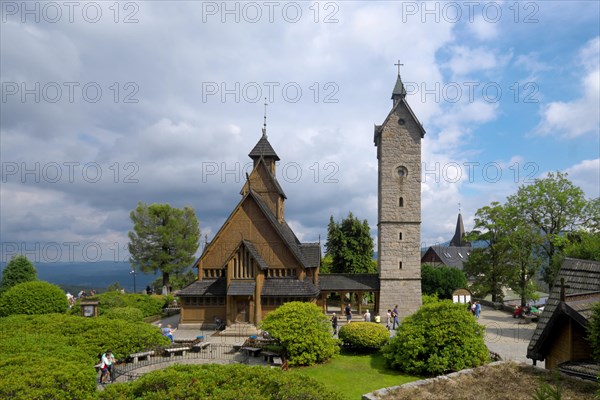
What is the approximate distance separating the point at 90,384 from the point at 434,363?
1397cm

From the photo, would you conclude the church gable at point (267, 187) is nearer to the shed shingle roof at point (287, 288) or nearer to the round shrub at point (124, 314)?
the shed shingle roof at point (287, 288)

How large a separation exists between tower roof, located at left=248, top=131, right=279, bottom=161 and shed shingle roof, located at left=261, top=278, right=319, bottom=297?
48.2ft

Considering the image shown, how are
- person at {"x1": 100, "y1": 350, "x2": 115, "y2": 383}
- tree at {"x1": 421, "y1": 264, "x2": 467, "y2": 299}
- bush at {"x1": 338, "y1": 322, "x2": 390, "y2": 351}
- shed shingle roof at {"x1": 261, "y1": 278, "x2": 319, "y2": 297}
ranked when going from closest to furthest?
1. person at {"x1": 100, "y1": 350, "x2": 115, "y2": 383}
2. bush at {"x1": 338, "y1": 322, "x2": 390, "y2": 351}
3. shed shingle roof at {"x1": 261, "y1": 278, "x2": 319, "y2": 297}
4. tree at {"x1": 421, "y1": 264, "x2": 467, "y2": 299}

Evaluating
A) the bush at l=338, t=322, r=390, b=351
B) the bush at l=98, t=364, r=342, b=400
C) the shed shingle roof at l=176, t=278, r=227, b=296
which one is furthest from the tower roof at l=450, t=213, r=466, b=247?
the bush at l=98, t=364, r=342, b=400

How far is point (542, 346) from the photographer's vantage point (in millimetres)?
9828

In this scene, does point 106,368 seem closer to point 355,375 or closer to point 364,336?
point 355,375

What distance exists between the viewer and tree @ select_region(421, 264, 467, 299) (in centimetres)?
4603

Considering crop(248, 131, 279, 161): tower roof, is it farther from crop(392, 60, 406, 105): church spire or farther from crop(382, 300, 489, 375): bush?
crop(382, 300, 489, 375): bush

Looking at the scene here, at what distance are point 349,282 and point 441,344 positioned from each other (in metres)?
16.6

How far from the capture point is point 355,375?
60.3ft

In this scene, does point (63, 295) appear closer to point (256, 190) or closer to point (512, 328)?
point (256, 190)

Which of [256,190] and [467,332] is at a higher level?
[256,190]

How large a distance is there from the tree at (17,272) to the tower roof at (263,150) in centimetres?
2233

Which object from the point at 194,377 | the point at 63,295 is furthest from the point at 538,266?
the point at 63,295
